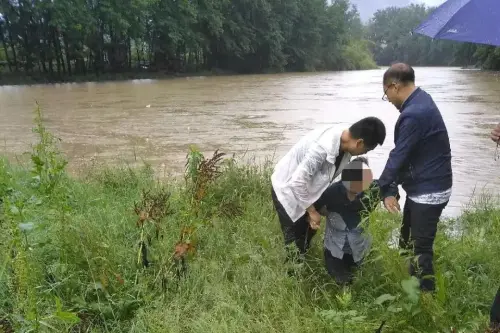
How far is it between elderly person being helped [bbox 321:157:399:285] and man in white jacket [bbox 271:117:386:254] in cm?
8

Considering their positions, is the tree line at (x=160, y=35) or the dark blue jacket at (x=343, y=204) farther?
the tree line at (x=160, y=35)

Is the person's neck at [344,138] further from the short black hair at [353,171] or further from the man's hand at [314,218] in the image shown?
the man's hand at [314,218]

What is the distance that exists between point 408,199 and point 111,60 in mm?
35235

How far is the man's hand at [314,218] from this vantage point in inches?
117

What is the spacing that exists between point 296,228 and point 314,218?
237 millimetres

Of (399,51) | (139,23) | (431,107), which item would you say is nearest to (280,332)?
(431,107)

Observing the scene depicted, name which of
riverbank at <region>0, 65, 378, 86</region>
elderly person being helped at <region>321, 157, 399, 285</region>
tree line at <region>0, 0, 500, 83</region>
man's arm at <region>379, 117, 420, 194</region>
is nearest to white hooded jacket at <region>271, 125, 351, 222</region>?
elderly person being helped at <region>321, 157, 399, 285</region>

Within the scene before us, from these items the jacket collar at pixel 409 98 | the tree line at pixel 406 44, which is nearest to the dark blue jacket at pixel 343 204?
the jacket collar at pixel 409 98

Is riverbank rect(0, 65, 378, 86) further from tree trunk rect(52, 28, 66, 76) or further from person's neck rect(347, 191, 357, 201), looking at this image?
person's neck rect(347, 191, 357, 201)

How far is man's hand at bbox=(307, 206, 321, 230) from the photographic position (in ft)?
9.78

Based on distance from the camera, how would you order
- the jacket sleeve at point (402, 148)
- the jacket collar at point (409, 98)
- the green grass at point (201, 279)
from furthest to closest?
the jacket collar at point (409, 98)
the jacket sleeve at point (402, 148)
the green grass at point (201, 279)

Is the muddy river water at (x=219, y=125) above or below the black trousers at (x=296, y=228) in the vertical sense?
below

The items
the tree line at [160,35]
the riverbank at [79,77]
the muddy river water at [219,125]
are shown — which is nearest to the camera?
the muddy river water at [219,125]

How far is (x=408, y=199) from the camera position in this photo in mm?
2877
